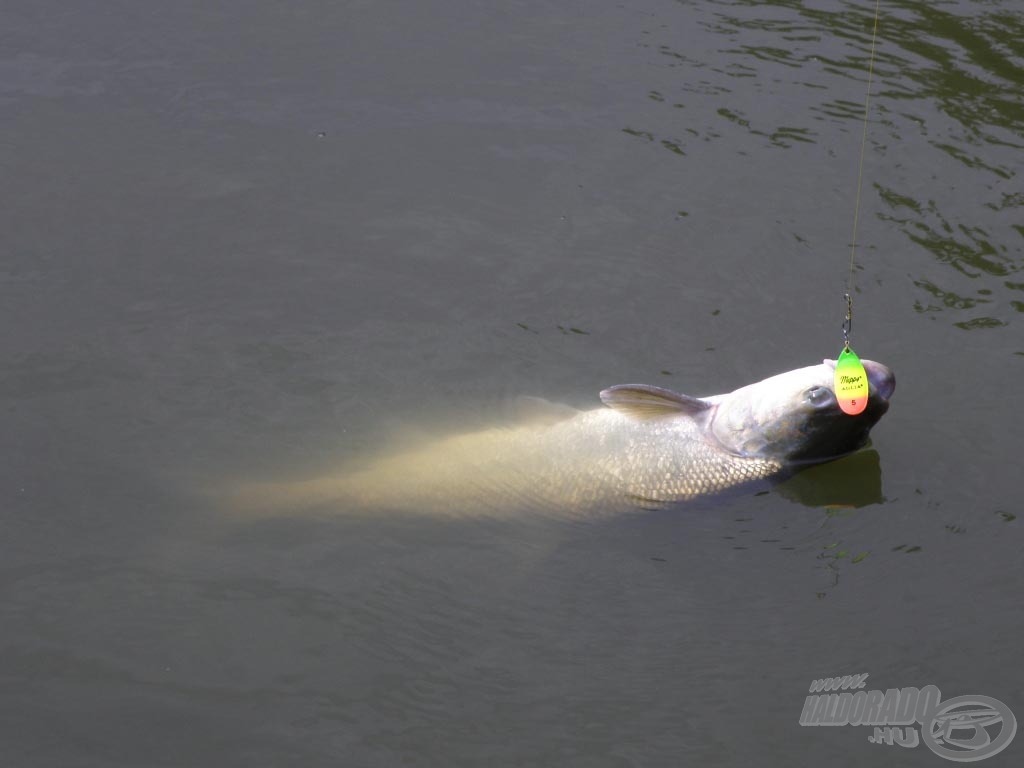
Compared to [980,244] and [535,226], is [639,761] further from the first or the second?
[980,244]

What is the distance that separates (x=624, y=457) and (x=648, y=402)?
35cm

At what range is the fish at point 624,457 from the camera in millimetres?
6660

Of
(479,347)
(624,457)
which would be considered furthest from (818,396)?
(479,347)

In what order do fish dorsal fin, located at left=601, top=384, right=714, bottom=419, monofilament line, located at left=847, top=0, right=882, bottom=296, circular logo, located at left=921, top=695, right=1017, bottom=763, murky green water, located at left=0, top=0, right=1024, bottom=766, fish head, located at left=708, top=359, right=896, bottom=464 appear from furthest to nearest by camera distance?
monofilament line, located at left=847, top=0, right=882, bottom=296, fish dorsal fin, located at left=601, top=384, right=714, bottom=419, fish head, located at left=708, top=359, right=896, bottom=464, murky green water, located at left=0, top=0, right=1024, bottom=766, circular logo, located at left=921, top=695, right=1017, bottom=763

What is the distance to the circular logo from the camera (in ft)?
18.5

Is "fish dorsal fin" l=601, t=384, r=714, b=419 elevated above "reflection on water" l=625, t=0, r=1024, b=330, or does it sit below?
below

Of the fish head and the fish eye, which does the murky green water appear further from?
the fish eye

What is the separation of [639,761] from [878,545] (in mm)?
2097

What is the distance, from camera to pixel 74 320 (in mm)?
7469

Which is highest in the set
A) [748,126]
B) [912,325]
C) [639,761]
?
[748,126]

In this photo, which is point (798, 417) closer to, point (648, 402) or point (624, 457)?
point (648, 402)

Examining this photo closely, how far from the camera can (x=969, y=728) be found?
18.9ft

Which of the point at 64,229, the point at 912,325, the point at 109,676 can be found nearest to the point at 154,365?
the point at 64,229

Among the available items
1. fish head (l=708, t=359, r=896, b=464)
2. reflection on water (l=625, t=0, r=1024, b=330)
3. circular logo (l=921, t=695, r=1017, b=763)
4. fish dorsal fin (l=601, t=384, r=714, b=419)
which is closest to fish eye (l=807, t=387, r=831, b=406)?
fish head (l=708, t=359, r=896, b=464)
